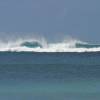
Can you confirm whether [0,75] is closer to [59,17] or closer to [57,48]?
[57,48]

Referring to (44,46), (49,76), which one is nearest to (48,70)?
(49,76)

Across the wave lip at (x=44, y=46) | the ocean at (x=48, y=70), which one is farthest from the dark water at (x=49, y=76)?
the wave lip at (x=44, y=46)

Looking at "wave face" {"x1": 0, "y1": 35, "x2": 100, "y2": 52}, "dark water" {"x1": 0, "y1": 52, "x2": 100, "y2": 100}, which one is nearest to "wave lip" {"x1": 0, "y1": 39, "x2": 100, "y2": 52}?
"wave face" {"x1": 0, "y1": 35, "x2": 100, "y2": 52}

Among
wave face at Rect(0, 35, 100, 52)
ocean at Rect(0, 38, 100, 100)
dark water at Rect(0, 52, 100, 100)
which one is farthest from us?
wave face at Rect(0, 35, 100, 52)

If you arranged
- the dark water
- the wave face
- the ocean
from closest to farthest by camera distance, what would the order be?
the dark water → the ocean → the wave face

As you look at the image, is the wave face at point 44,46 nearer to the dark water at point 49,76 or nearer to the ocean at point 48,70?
the ocean at point 48,70

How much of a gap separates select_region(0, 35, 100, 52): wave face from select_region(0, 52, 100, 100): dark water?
16 cm

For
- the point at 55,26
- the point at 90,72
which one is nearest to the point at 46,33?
the point at 55,26

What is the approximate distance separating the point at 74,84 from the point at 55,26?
20.0ft

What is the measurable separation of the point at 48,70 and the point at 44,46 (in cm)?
291

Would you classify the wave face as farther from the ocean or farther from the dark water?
the dark water

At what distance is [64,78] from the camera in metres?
13.3

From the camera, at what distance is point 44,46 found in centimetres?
1739

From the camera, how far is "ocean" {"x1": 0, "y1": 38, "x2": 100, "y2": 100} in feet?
37.7
